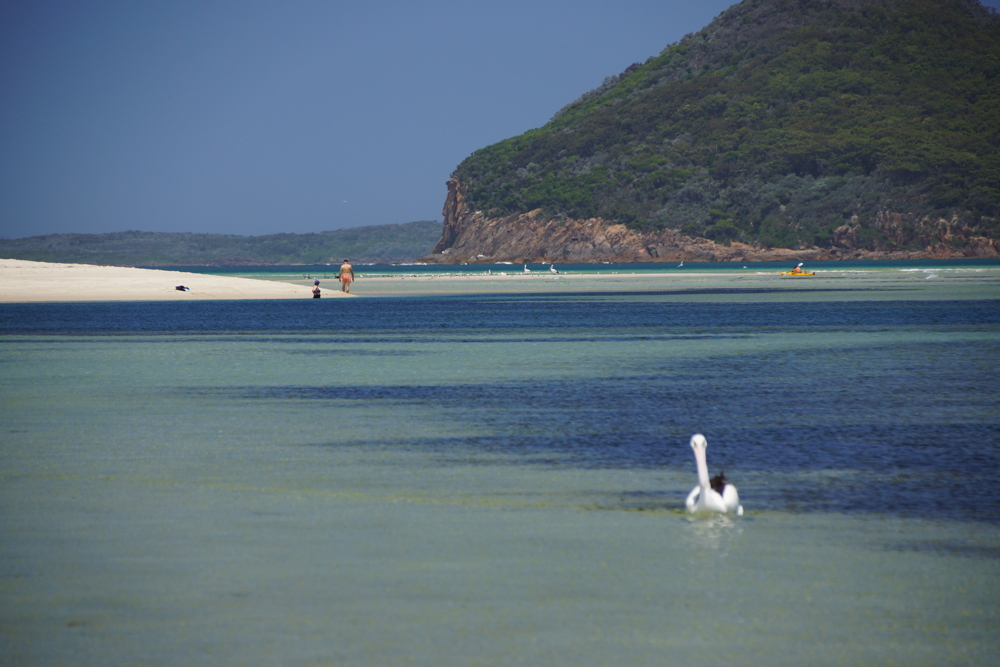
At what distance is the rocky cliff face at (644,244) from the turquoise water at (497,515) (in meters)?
141

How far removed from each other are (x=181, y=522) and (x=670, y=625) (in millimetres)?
4000

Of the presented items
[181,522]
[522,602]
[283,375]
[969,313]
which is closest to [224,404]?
[283,375]

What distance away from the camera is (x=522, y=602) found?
631cm

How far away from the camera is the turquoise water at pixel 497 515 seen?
229 inches

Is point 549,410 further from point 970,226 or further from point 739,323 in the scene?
point 970,226

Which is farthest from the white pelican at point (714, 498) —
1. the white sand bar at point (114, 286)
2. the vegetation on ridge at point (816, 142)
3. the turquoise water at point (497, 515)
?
the vegetation on ridge at point (816, 142)

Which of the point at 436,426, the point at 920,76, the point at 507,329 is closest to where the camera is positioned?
the point at 436,426

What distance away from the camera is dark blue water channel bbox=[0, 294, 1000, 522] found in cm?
962

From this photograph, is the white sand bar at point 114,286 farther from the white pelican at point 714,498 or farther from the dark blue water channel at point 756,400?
the white pelican at point 714,498

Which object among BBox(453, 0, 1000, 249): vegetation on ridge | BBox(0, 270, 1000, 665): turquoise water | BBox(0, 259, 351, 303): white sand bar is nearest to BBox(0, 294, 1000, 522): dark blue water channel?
BBox(0, 270, 1000, 665): turquoise water

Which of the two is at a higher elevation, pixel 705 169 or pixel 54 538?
pixel 705 169

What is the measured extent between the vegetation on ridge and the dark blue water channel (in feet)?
439

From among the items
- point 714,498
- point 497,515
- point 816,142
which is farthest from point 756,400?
point 816,142

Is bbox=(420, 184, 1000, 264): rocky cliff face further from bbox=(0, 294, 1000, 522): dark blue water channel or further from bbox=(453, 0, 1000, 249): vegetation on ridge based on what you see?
bbox=(0, 294, 1000, 522): dark blue water channel
